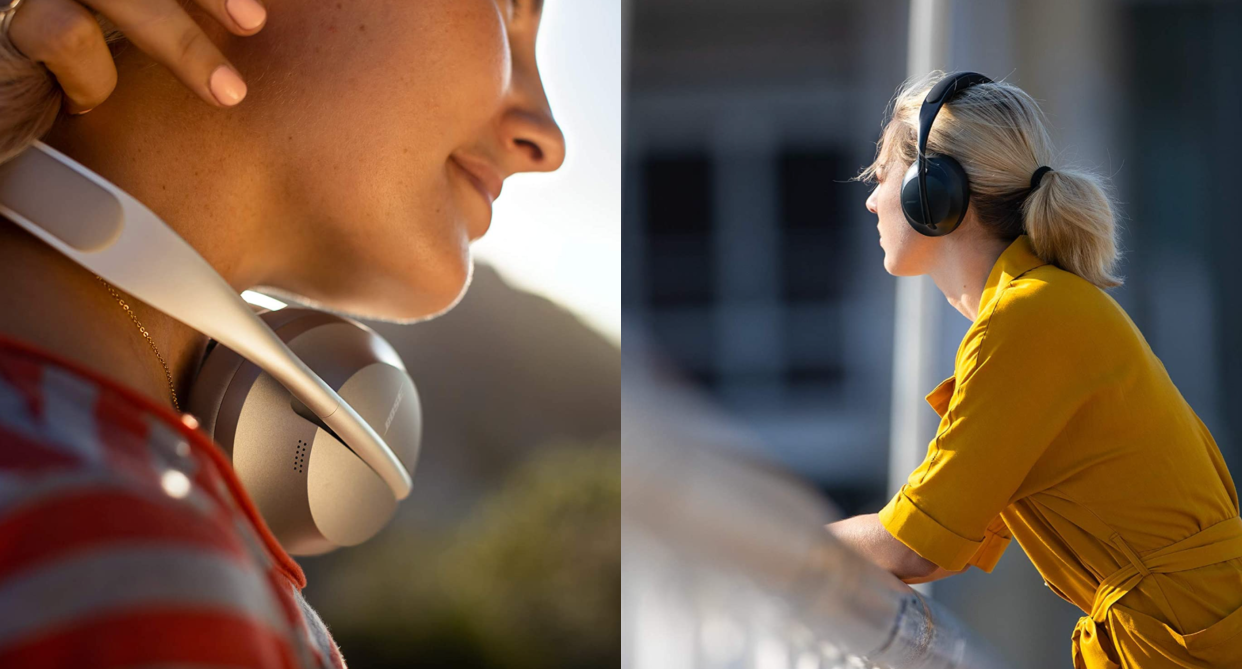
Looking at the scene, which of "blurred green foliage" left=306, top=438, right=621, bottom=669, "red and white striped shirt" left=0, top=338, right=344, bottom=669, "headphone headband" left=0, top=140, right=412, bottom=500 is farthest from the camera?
"blurred green foliage" left=306, top=438, right=621, bottom=669

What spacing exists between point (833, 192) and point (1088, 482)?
3166 mm

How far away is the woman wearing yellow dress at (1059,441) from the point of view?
765 mm

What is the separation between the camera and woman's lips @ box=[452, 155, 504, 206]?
0.65 metres

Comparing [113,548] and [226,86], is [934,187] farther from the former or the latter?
[113,548]

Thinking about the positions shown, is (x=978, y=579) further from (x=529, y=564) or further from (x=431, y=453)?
(x=431, y=453)

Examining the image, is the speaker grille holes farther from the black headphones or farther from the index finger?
the black headphones

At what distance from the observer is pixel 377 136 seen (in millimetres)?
551

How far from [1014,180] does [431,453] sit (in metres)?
2.31

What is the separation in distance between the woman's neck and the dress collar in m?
0.02

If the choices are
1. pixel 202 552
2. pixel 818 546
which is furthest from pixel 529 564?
pixel 202 552

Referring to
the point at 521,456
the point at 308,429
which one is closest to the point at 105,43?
the point at 308,429

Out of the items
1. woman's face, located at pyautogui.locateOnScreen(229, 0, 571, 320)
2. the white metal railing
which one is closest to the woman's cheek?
woman's face, located at pyautogui.locateOnScreen(229, 0, 571, 320)

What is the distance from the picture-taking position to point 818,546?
Answer: 1.38 ft

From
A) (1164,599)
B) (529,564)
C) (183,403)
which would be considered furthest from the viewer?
(529,564)
